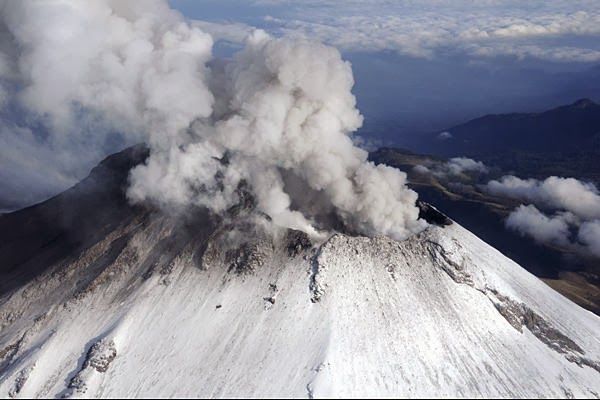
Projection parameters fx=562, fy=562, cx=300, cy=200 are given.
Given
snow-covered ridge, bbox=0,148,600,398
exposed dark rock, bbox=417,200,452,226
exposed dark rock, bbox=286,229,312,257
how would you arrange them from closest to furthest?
snow-covered ridge, bbox=0,148,600,398 < exposed dark rock, bbox=286,229,312,257 < exposed dark rock, bbox=417,200,452,226

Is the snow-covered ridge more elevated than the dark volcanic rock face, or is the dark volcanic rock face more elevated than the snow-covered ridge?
the snow-covered ridge

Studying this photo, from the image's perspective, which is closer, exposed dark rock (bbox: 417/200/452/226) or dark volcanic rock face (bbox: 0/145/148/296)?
dark volcanic rock face (bbox: 0/145/148/296)

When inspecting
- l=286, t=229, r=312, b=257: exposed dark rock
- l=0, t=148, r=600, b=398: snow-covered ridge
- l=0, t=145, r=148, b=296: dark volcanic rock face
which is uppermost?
l=286, t=229, r=312, b=257: exposed dark rock

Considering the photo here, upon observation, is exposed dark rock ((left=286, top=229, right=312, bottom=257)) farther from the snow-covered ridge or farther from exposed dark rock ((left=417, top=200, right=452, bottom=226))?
exposed dark rock ((left=417, top=200, right=452, bottom=226))

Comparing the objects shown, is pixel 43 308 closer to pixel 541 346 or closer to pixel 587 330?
pixel 541 346

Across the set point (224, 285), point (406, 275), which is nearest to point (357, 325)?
point (406, 275)

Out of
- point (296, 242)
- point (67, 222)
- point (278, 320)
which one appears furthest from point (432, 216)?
point (67, 222)

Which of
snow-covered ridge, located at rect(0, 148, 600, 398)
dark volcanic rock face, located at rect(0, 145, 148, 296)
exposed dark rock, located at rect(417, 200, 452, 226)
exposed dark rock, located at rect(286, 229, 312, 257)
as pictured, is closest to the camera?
snow-covered ridge, located at rect(0, 148, 600, 398)

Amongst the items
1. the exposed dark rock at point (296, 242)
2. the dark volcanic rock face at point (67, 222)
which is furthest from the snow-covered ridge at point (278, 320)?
the dark volcanic rock face at point (67, 222)

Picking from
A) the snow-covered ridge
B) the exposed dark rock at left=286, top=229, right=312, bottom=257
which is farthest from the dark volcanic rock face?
the exposed dark rock at left=286, top=229, right=312, bottom=257

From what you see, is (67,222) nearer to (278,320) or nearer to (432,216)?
(278,320)
